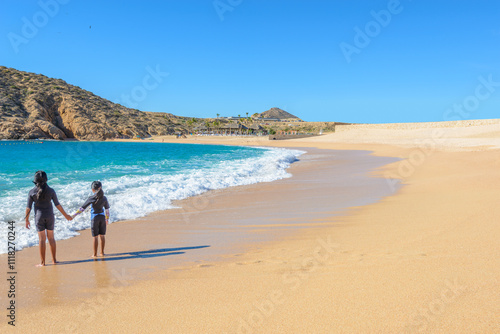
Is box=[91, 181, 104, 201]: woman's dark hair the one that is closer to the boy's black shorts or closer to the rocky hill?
the boy's black shorts

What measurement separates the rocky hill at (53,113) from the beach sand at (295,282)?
9465 centimetres

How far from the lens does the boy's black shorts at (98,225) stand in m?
5.60

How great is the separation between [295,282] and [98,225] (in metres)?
3.37

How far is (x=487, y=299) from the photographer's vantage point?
353 cm

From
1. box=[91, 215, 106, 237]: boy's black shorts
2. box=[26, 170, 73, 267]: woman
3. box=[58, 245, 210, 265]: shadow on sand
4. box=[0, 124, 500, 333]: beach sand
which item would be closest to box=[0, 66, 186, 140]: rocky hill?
box=[26, 170, 73, 267]: woman

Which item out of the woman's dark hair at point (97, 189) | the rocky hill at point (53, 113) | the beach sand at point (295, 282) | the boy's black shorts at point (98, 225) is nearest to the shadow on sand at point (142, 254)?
the beach sand at point (295, 282)

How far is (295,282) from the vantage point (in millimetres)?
4191

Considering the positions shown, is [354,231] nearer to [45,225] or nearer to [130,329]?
[130,329]

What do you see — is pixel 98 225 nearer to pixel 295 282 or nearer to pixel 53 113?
pixel 295 282

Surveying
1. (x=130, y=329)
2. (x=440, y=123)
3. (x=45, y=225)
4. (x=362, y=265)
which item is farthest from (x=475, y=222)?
(x=440, y=123)

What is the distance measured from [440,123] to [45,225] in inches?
3576

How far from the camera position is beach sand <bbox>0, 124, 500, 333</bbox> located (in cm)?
331

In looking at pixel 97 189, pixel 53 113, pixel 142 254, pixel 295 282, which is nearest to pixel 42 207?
pixel 97 189

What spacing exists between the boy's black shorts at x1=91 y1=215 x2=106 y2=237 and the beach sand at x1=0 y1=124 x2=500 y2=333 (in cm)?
47
